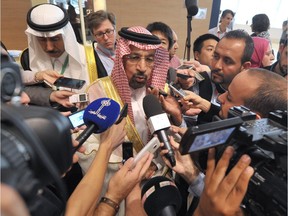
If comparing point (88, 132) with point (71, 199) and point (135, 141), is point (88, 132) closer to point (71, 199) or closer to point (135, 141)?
point (71, 199)

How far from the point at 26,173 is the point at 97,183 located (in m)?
0.60

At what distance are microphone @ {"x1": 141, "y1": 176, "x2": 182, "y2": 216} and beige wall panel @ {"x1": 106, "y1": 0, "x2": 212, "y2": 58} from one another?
4.24 m

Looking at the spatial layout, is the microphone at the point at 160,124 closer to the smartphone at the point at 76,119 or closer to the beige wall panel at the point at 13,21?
the smartphone at the point at 76,119

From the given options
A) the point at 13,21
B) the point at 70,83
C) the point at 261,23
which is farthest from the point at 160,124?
the point at 261,23

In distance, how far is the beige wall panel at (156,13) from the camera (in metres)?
4.61

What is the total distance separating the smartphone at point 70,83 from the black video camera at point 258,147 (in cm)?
93

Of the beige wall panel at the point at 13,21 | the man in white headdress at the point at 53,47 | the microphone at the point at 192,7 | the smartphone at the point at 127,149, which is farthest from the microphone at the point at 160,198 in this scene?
the beige wall panel at the point at 13,21

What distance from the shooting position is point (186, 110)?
1.45m

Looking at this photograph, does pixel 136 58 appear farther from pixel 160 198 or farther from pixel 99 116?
pixel 160 198

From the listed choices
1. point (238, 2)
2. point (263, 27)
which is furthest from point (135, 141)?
point (238, 2)

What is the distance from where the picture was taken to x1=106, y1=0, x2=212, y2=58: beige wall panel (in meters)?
4.61

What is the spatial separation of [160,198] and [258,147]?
0.41 metres

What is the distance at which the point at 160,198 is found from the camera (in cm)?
87

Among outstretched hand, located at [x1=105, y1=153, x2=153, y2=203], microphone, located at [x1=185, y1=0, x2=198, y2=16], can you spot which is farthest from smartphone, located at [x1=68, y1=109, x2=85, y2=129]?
microphone, located at [x1=185, y1=0, x2=198, y2=16]
